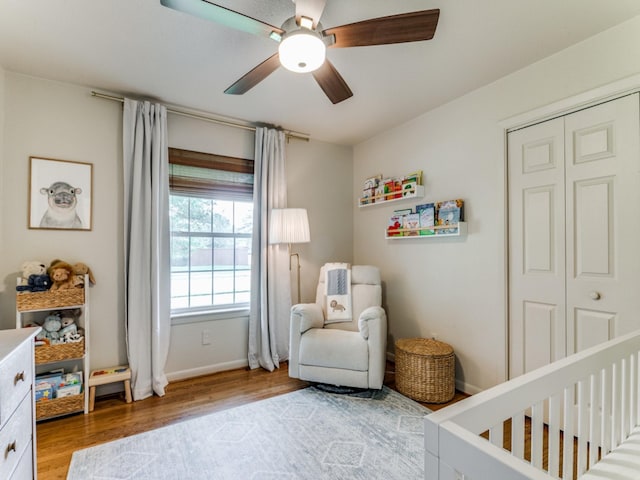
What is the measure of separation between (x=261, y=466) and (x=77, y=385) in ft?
5.13

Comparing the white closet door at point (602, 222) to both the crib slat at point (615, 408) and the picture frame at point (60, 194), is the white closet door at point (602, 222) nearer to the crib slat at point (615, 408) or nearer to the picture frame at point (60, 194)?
the crib slat at point (615, 408)

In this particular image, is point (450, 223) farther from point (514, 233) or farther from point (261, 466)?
point (261, 466)

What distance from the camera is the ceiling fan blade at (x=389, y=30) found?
1345 millimetres

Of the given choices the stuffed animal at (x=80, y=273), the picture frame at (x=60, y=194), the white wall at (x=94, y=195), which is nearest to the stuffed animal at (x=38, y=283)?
the stuffed animal at (x=80, y=273)

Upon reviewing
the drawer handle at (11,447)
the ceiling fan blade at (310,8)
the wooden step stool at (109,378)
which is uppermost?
the ceiling fan blade at (310,8)

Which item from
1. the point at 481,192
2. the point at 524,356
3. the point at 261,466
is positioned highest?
the point at 481,192

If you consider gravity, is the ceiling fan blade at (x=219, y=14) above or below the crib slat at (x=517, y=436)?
above

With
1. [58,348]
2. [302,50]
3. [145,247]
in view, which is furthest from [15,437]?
[302,50]

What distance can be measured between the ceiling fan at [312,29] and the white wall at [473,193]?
1.20 metres

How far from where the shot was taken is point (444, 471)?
71cm

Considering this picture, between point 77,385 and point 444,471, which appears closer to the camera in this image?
point 444,471

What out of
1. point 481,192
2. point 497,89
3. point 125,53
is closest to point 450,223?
point 481,192

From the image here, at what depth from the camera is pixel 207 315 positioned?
300cm

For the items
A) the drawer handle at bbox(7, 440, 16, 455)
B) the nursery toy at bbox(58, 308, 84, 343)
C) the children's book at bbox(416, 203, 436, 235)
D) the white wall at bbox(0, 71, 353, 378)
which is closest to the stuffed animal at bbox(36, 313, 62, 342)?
the nursery toy at bbox(58, 308, 84, 343)
